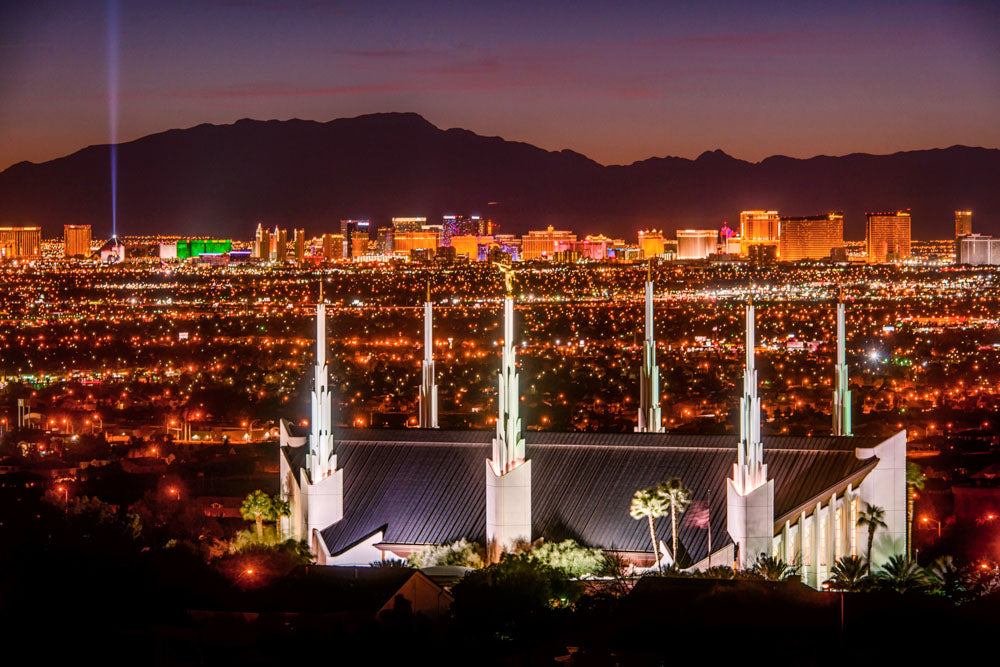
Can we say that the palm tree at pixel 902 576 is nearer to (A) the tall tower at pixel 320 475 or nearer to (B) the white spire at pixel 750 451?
(B) the white spire at pixel 750 451

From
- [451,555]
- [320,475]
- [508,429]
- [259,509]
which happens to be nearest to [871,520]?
[508,429]

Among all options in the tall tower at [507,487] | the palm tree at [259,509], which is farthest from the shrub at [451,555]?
the palm tree at [259,509]

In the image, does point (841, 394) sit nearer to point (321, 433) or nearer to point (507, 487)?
point (507, 487)

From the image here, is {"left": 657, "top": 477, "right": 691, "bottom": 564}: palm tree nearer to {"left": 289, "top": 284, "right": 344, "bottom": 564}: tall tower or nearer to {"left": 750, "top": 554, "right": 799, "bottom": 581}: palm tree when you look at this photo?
{"left": 750, "top": 554, "right": 799, "bottom": 581}: palm tree

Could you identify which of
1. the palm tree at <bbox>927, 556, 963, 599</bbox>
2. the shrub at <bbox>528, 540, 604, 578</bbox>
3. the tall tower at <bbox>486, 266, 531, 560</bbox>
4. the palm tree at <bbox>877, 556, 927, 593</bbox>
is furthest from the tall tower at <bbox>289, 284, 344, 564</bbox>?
the palm tree at <bbox>927, 556, 963, 599</bbox>

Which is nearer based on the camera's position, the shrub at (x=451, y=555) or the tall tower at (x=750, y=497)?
the tall tower at (x=750, y=497)

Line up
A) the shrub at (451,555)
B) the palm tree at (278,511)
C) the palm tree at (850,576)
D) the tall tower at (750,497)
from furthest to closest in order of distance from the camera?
the palm tree at (278,511) < the shrub at (451,555) < the tall tower at (750,497) < the palm tree at (850,576)
